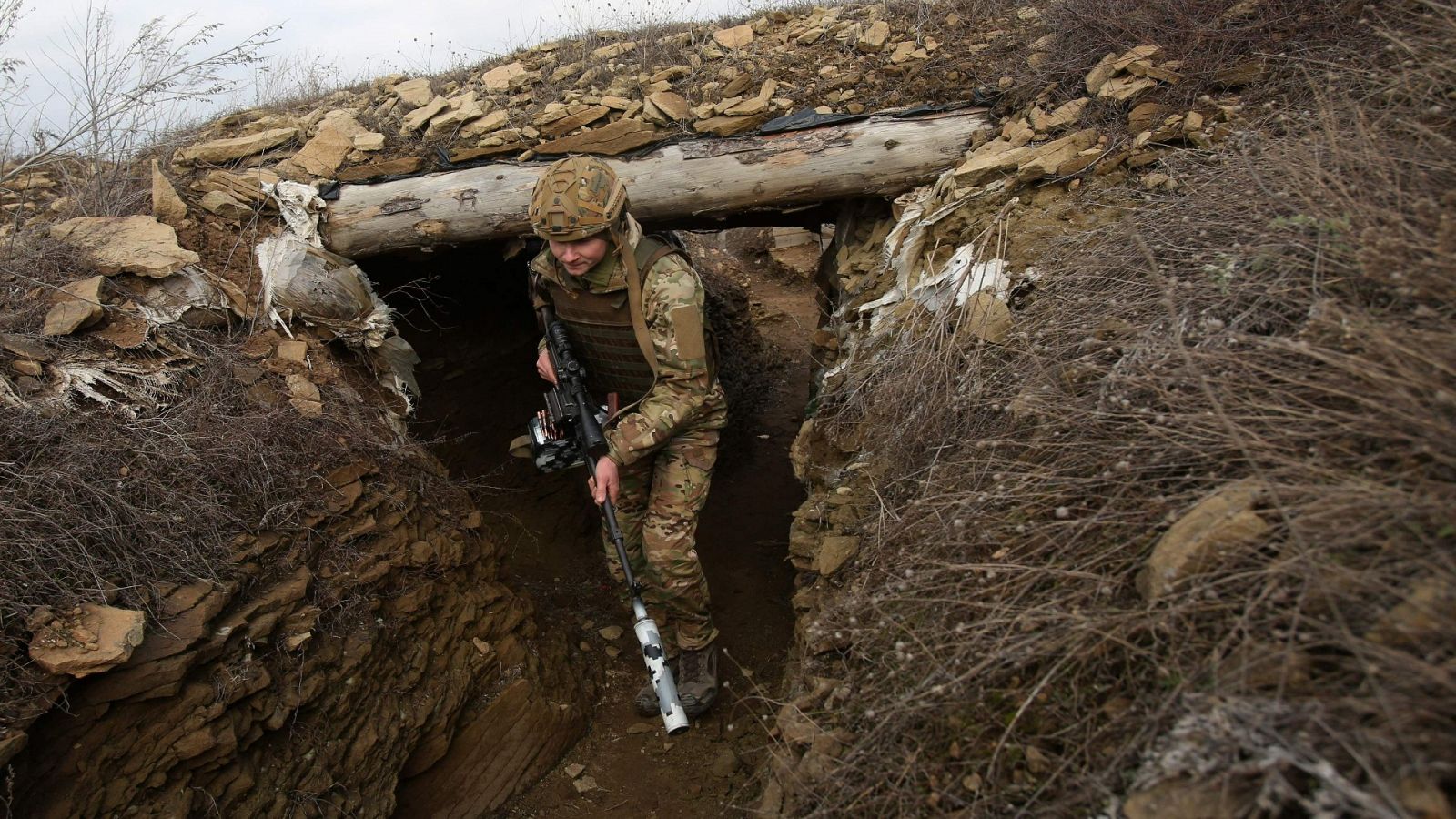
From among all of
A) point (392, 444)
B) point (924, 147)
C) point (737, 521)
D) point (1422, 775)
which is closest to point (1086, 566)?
point (1422, 775)

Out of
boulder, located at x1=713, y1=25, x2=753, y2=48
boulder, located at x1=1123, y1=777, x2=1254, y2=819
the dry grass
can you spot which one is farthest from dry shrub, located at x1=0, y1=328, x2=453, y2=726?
the dry grass

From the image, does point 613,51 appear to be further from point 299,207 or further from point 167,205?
point 167,205

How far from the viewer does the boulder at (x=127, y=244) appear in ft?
11.6

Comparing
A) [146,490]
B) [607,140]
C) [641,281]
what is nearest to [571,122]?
[607,140]

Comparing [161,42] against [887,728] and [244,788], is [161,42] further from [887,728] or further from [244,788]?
[887,728]

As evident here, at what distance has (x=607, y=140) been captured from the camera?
4297mm

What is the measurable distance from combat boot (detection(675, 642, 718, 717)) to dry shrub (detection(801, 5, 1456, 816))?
55.1 inches

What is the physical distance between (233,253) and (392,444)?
131 centimetres

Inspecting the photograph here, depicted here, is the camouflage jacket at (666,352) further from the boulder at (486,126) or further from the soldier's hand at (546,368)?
the boulder at (486,126)

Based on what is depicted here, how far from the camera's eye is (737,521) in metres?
5.87

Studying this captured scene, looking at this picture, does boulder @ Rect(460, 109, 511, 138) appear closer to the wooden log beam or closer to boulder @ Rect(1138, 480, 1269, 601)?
the wooden log beam

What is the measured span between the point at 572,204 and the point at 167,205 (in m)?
2.33

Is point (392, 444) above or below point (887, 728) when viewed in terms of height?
above

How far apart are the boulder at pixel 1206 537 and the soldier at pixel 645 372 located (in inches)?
74.6
